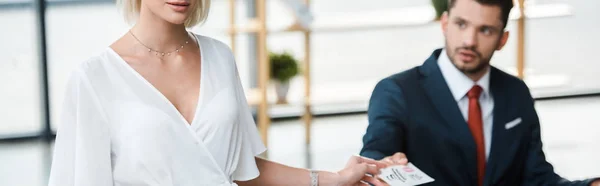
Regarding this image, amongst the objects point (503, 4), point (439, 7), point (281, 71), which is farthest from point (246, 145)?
point (281, 71)

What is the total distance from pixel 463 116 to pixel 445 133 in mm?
57

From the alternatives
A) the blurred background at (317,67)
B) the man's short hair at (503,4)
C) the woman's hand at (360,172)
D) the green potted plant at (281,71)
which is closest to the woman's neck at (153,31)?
the woman's hand at (360,172)

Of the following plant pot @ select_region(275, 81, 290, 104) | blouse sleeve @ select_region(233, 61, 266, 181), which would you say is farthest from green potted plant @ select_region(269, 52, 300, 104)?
blouse sleeve @ select_region(233, 61, 266, 181)

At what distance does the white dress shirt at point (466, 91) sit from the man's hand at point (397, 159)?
0.17m

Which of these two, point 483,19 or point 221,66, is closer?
point 221,66

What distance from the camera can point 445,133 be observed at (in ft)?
7.41

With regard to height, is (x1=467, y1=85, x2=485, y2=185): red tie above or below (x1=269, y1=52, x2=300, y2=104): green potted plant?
above

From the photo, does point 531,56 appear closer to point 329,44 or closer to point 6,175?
point 329,44

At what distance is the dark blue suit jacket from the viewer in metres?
2.24

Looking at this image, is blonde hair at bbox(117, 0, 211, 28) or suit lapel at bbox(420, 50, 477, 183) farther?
suit lapel at bbox(420, 50, 477, 183)

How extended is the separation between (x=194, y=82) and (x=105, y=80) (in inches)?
6.5

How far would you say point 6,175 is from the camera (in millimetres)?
5449

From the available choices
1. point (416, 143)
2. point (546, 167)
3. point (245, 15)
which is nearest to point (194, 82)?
point (416, 143)

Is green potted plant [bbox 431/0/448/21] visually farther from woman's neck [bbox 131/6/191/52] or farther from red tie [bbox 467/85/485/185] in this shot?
woman's neck [bbox 131/6/191/52]
